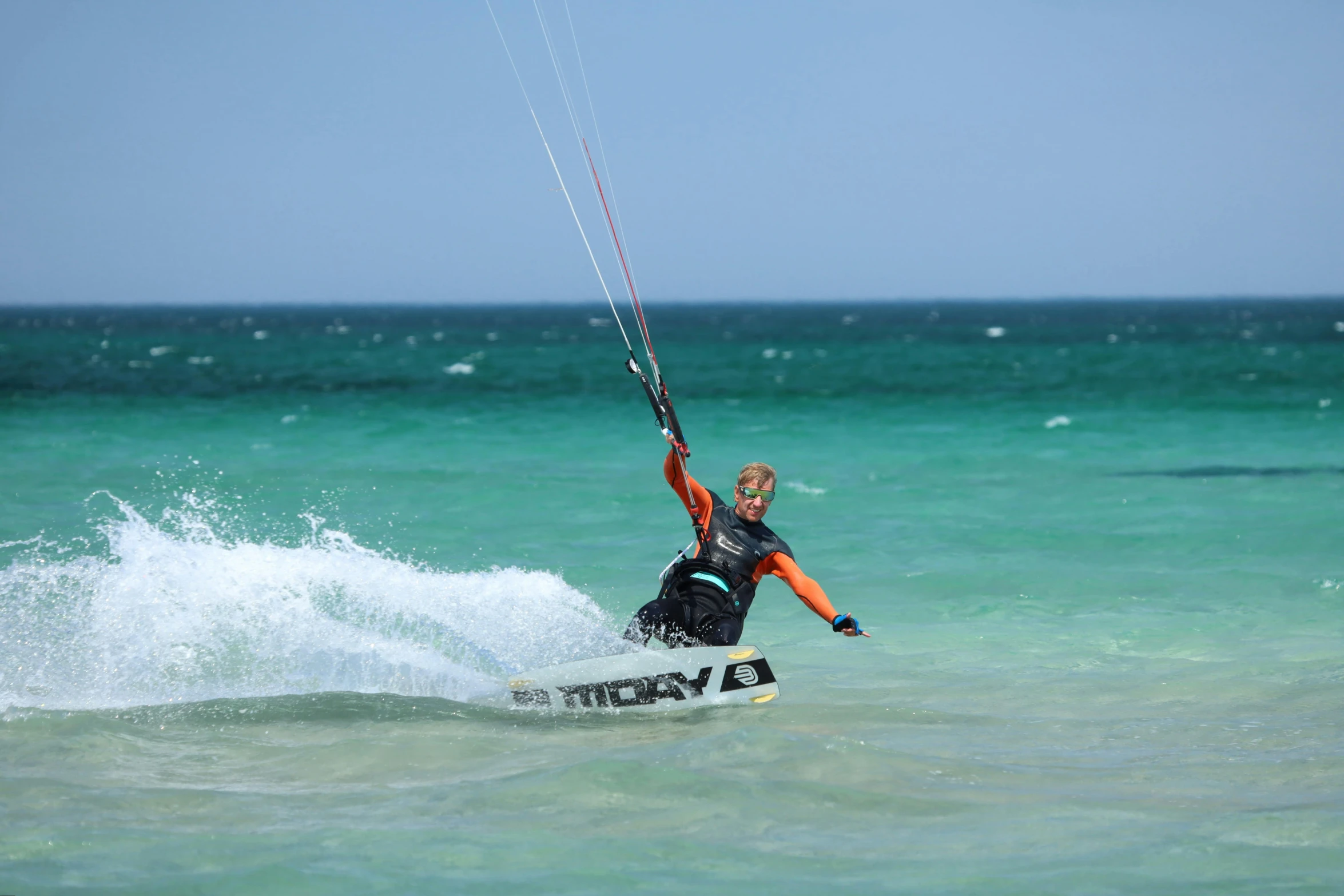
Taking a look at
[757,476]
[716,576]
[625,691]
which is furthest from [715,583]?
[625,691]

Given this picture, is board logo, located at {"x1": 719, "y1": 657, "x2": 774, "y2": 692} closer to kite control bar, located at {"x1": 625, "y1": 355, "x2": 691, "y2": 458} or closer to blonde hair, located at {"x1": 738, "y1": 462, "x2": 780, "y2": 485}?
blonde hair, located at {"x1": 738, "y1": 462, "x2": 780, "y2": 485}

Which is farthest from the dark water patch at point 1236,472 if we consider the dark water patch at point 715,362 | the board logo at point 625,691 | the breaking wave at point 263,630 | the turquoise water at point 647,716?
the dark water patch at point 715,362

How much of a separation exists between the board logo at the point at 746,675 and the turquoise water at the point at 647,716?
0.19 m

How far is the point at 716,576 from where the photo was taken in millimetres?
7641

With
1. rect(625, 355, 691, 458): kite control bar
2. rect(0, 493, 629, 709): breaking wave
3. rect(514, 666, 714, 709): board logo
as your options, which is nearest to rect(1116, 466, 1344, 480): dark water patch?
rect(0, 493, 629, 709): breaking wave

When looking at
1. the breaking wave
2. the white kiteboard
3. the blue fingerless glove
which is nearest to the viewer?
the blue fingerless glove

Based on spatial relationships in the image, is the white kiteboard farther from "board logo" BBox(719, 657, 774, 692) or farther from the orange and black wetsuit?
the orange and black wetsuit

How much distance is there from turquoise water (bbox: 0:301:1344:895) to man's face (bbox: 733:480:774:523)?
1088 millimetres

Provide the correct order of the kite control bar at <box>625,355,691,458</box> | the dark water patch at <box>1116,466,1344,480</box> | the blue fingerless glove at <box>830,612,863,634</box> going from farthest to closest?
1. the dark water patch at <box>1116,466,1344,480</box>
2. the kite control bar at <box>625,355,691,458</box>
3. the blue fingerless glove at <box>830,612,863,634</box>

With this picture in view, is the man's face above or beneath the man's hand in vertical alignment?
above

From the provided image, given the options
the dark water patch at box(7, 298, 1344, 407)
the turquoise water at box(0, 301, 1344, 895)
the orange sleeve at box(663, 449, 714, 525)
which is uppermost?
the dark water patch at box(7, 298, 1344, 407)

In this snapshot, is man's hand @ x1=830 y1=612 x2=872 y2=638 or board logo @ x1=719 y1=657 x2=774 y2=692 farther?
board logo @ x1=719 y1=657 x2=774 y2=692

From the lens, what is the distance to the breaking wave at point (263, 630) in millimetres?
7926

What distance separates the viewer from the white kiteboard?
735cm
